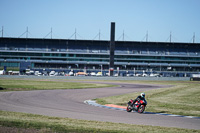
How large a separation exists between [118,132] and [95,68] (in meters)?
123

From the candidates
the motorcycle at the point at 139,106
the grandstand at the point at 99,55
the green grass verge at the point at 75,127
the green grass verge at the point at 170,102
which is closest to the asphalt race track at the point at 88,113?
the motorcycle at the point at 139,106

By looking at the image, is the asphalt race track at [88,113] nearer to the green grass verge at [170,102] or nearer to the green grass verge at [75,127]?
the green grass verge at [75,127]

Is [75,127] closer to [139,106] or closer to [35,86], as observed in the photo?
[139,106]

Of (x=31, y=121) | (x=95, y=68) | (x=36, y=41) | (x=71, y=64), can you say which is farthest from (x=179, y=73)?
(x=31, y=121)

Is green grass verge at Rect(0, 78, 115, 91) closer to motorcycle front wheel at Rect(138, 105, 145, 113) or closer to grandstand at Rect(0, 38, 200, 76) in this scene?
motorcycle front wheel at Rect(138, 105, 145, 113)

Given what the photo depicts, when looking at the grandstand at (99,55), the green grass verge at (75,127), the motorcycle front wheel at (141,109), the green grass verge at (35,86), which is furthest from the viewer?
the grandstand at (99,55)

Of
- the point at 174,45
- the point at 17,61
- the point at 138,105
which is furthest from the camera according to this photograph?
the point at 174,45

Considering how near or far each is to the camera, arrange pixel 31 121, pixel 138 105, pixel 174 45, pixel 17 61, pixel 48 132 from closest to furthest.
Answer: pixel 48 132 < pixel 31 121 < pixel 138 105 < pixel 17 61 < pixel 174 45

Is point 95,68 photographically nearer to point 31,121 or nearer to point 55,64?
point 55,64

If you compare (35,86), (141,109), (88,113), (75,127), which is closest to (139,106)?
(141,109)

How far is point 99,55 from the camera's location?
445ft

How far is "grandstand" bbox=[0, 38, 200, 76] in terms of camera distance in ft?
436

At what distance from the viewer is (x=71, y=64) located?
444 feet

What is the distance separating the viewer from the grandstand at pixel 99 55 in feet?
436
